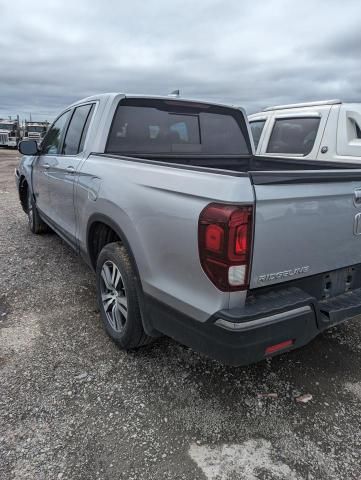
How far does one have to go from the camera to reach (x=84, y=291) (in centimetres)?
425

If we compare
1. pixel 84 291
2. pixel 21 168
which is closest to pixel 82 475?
pixel 84 291

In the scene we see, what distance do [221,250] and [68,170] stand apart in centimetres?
237

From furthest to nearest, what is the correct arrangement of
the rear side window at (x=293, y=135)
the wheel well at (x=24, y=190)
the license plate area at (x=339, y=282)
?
the wheel well at (x=24, y=190), the rear side window at (x=293, y=135), the license plate area at (x=339, y=282)

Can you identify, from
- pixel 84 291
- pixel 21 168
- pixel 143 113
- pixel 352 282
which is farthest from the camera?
pixel 21 168

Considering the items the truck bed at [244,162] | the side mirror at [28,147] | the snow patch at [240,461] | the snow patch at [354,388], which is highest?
the side mirror at [28,147]

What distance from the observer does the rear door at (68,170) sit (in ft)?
12.4

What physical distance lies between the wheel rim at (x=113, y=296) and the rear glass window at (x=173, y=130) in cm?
107

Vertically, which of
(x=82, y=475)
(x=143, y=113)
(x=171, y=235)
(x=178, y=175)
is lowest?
(x=82, y=475)

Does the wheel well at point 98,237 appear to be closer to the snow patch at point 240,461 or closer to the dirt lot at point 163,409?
the dirt lot at point 163,409

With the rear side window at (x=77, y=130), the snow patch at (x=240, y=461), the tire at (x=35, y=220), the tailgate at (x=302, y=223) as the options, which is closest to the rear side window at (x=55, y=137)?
the rear side window at (x=77, y=130)

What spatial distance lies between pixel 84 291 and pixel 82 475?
235 cm

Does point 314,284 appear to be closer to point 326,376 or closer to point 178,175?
point 326,376

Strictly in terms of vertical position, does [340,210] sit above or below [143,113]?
below

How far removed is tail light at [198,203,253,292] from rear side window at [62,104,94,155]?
7.06 ft
